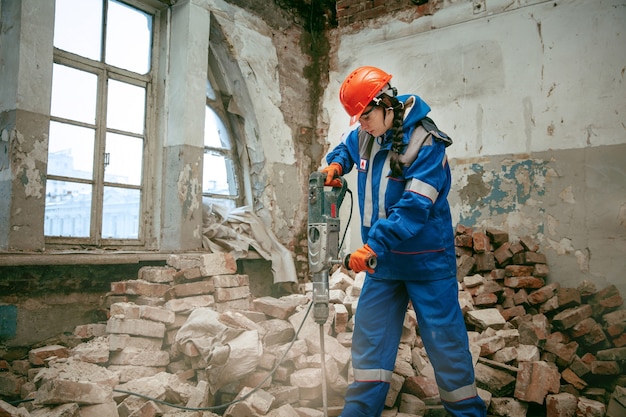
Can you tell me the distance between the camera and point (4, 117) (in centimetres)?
336

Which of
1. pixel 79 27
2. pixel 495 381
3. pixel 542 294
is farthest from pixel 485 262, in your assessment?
pixel 79 27

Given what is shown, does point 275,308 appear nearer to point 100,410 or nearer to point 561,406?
point 100,410

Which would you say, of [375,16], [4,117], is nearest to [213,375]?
[4,117]

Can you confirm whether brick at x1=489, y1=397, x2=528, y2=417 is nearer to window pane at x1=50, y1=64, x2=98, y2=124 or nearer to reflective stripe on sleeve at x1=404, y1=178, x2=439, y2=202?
reflective stripe on sleeve at x1=404, y1=178, x2=439, y2=202

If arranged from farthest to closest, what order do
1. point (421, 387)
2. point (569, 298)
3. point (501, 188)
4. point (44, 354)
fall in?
point (501, 188)
point (569, 298)
point (44, 354)
point (421, 387)

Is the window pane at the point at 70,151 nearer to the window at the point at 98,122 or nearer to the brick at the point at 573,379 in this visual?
the window at the point at 98,122

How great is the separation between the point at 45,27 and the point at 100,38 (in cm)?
60

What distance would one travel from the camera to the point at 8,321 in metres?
3.24

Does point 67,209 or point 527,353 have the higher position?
point 67,209

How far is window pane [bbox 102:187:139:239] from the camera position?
408 centimetres

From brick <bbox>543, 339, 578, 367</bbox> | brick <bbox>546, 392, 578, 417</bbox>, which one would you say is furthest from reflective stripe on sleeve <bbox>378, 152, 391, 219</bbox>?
brick <bbox>543, 339, 578, 367</bbox>

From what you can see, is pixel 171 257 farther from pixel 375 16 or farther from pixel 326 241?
pixel 375 16

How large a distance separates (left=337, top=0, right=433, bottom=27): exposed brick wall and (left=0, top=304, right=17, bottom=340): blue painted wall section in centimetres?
451

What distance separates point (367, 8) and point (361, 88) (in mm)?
3554
